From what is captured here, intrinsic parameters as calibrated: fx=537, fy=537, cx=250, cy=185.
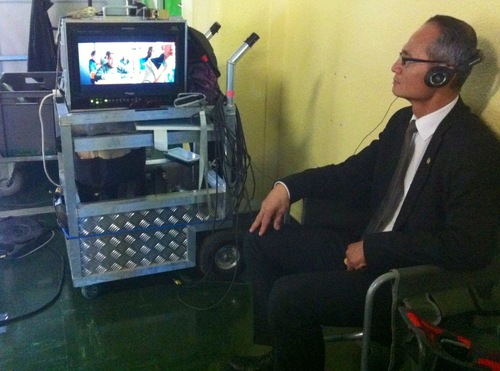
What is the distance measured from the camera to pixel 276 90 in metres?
2.79

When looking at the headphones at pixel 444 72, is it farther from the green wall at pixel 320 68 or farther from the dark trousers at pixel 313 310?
the dark trousers at pixel 313 310

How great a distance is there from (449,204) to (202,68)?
115 cm

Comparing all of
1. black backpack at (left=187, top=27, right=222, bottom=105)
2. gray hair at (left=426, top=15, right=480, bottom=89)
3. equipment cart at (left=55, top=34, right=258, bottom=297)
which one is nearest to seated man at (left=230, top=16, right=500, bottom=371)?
→ gray hair at (left=426, top=15, right=480, bottom=89)

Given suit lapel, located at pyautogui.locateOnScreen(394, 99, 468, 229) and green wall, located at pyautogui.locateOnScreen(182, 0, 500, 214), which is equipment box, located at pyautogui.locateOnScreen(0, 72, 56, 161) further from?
suit lapel, located at pyautogui.locateOnScreen(394, 99, 468, 229)

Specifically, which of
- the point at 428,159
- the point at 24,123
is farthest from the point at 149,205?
the point at 428,159

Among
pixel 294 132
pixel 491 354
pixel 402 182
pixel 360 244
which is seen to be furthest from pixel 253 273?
pixel 294 132

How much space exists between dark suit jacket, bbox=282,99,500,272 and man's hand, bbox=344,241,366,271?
0.03 m

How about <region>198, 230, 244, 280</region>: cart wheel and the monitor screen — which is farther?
<region>198, 230, 244, 280</region>: cart wheel

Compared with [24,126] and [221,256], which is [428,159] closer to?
Result: [221,256]

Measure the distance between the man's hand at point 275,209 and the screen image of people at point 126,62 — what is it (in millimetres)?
637

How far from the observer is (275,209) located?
5.86ft

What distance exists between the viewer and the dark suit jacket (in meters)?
1.35

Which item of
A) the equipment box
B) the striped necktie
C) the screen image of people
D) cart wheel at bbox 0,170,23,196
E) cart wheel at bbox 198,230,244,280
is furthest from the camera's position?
cart wheel at bbox 0,170,23,196

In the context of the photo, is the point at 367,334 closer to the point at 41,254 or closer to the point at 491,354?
the point at 491,354
